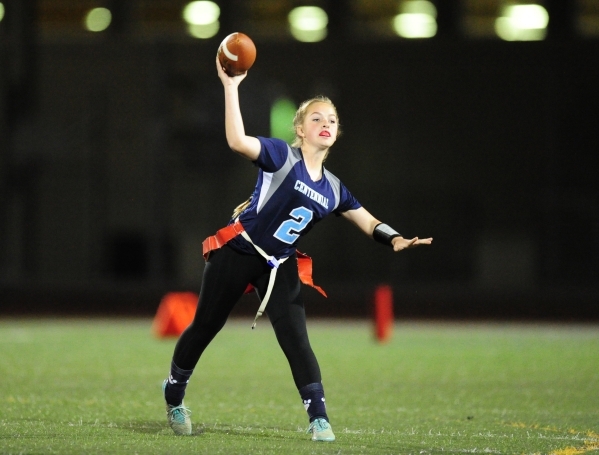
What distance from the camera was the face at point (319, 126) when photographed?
6475mm

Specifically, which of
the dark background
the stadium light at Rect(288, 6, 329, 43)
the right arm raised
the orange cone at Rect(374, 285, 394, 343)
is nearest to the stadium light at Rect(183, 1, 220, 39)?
the dark background

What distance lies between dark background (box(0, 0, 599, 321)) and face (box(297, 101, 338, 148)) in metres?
17.2

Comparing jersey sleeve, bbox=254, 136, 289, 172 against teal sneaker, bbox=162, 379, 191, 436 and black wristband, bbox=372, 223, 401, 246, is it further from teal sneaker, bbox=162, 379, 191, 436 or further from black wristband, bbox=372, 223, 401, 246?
teal sneaker, bbox=162, 379, 191, 436

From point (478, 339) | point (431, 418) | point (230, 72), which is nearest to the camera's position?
point (230, 72)

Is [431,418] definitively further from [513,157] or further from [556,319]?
[513,157]

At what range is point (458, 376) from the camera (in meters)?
11.1

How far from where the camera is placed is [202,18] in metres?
25.6

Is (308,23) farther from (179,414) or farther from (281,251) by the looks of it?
(179,414)

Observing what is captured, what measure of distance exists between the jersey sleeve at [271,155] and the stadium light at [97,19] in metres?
20.3

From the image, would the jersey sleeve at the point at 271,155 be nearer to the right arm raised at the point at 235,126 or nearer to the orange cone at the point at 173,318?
the right arm raised at the point at 235,126

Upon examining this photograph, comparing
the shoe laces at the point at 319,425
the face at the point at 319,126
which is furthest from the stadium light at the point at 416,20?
the shoe laces at the point at 319,425

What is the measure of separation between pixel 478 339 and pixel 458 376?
192 inches

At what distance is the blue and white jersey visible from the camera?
6.34 metres

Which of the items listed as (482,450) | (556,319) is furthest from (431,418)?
(556,319)
